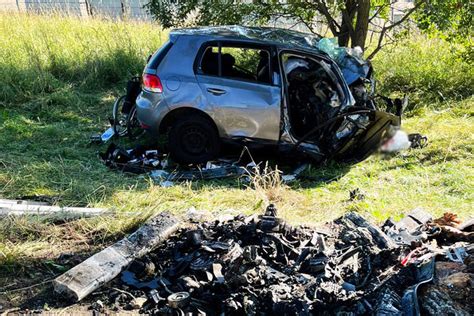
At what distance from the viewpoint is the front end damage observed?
691 centimetres

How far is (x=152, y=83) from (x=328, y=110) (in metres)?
2.45

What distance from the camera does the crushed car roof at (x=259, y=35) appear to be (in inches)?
283

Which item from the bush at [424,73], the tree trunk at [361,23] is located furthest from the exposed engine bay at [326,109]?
the bush at [424,73]

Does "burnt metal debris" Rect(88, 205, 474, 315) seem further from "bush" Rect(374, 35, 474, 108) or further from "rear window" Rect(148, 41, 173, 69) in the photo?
"bush" Rect(374, 35, 474, 108)

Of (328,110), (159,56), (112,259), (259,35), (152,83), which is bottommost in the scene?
(112,259)

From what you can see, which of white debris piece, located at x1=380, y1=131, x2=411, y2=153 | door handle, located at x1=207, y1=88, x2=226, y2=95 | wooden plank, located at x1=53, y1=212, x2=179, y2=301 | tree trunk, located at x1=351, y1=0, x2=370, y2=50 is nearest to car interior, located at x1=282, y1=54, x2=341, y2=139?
door handle, located at x1=207, y1=88, x2=226, y2=95

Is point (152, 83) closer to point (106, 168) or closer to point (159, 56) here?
point (159, 56)

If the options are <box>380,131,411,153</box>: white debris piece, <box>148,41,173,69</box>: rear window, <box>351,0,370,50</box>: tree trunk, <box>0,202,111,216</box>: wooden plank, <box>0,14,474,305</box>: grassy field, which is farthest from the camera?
<box>351,0,370,50</box>: tree trunk

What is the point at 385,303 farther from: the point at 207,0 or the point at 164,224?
the point at 207,0

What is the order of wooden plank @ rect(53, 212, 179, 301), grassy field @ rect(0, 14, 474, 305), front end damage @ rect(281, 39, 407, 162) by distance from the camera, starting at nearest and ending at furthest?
wooden plank @ rect(53, 212, 179, 301), grassy field @ rect(0, 14, 474, 305), front end damage @ rect(281, 39, 407, 162)

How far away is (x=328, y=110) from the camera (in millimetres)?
7066

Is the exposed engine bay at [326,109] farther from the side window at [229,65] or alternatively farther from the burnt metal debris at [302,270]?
the burnt metal debris at [302,270]

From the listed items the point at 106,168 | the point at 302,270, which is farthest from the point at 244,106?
the point at 302,270

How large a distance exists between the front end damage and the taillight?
1.73 metres
